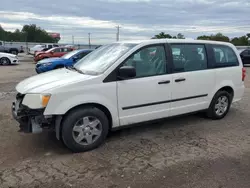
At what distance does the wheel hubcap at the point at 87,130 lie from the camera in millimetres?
3768

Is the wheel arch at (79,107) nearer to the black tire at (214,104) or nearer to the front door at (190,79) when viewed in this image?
the front door at (190,79)

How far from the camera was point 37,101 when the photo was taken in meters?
3.52

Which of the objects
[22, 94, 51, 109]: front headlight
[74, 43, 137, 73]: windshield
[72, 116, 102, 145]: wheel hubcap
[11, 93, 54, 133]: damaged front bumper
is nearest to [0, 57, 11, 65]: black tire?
[74, 43, 137, 73]: windshield

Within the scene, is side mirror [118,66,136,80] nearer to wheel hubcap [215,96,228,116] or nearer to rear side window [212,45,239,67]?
rear side window [212,45,239,67]

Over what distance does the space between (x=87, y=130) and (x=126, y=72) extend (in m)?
1.06

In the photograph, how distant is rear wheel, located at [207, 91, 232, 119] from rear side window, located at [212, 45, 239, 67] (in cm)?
62

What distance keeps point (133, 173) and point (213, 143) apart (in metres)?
1.68

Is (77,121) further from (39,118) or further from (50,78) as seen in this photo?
(50,78)

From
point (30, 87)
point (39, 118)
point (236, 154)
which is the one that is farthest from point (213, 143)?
point (30, 87)

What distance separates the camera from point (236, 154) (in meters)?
3.83

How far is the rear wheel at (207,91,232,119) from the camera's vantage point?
5265mm

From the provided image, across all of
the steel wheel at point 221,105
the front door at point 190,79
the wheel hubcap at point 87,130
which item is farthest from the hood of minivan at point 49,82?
the steel wheel at point 221,105

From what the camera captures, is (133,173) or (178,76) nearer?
(133,173)

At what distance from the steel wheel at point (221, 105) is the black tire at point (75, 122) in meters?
2.66
